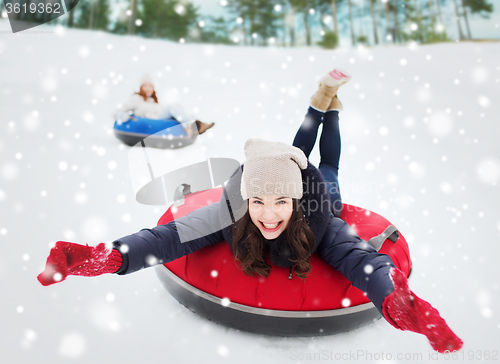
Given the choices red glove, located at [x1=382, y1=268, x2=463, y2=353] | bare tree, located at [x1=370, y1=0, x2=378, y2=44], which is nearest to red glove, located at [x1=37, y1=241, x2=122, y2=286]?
red glove, located at [x1=382, y1=268, x2=463, y2=353]

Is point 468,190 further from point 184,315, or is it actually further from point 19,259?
point 19,259

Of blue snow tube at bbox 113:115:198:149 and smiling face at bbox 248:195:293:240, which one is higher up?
blue snow tube at bbox 113:115:198:149

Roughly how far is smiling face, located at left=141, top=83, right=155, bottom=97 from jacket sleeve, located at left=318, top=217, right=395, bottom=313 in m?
3.86

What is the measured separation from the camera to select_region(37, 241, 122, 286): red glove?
3.70 ft

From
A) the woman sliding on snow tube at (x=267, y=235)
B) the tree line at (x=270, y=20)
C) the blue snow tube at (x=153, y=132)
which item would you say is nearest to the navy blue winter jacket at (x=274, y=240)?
the woman sliding on snow tube at (x=267, y=235)

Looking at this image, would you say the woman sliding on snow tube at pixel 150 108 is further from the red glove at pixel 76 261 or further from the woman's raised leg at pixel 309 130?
the red glove at pixel 76 261

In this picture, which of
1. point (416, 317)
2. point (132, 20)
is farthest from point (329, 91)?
point (132, 20)

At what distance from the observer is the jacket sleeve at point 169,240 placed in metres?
1.36

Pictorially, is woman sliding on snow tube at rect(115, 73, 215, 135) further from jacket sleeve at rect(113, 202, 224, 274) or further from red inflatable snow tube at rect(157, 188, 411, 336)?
red inflatable snow tube at rect(157, 188, 411, 336)

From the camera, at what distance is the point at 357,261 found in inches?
54.5

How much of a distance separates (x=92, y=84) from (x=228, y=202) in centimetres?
684

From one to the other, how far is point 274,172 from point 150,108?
3693mm

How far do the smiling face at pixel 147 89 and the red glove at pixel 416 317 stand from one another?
170 inches

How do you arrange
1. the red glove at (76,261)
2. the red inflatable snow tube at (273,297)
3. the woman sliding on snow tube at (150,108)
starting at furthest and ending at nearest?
the woman sliding on snow tube at (150,108) → the red inflatable snow tube at (273,297) → the red glove at (76,261)
